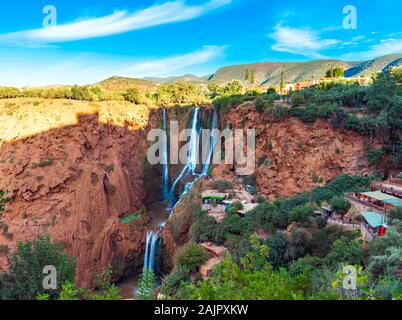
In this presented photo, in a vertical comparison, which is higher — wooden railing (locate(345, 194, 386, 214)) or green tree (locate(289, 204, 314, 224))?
wooden railing (locate(345, 194, 386, 214))

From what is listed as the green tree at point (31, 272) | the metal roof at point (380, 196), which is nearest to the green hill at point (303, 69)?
the metal roof at point (380, 196)

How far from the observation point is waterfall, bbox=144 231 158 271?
2362cm

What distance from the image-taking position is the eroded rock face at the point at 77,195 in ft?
73.0

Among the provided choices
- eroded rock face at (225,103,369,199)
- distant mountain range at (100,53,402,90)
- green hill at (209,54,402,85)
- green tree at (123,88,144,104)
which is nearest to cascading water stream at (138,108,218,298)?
green tree at (123,88,144,104)

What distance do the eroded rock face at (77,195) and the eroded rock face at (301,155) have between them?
471 inches

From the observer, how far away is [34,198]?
23109mm

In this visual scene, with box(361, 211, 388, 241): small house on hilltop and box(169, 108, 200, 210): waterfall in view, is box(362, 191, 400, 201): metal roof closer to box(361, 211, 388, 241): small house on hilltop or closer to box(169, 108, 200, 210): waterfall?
box(361, 211, 388, 241): small house on hilltop

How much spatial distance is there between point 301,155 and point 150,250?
13905 millimetres

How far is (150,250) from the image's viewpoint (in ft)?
80.8

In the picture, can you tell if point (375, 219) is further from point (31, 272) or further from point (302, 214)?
point (31, 272)

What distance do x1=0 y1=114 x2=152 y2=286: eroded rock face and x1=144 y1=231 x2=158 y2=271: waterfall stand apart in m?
0.95

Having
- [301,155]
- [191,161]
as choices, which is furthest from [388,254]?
[191,161]
